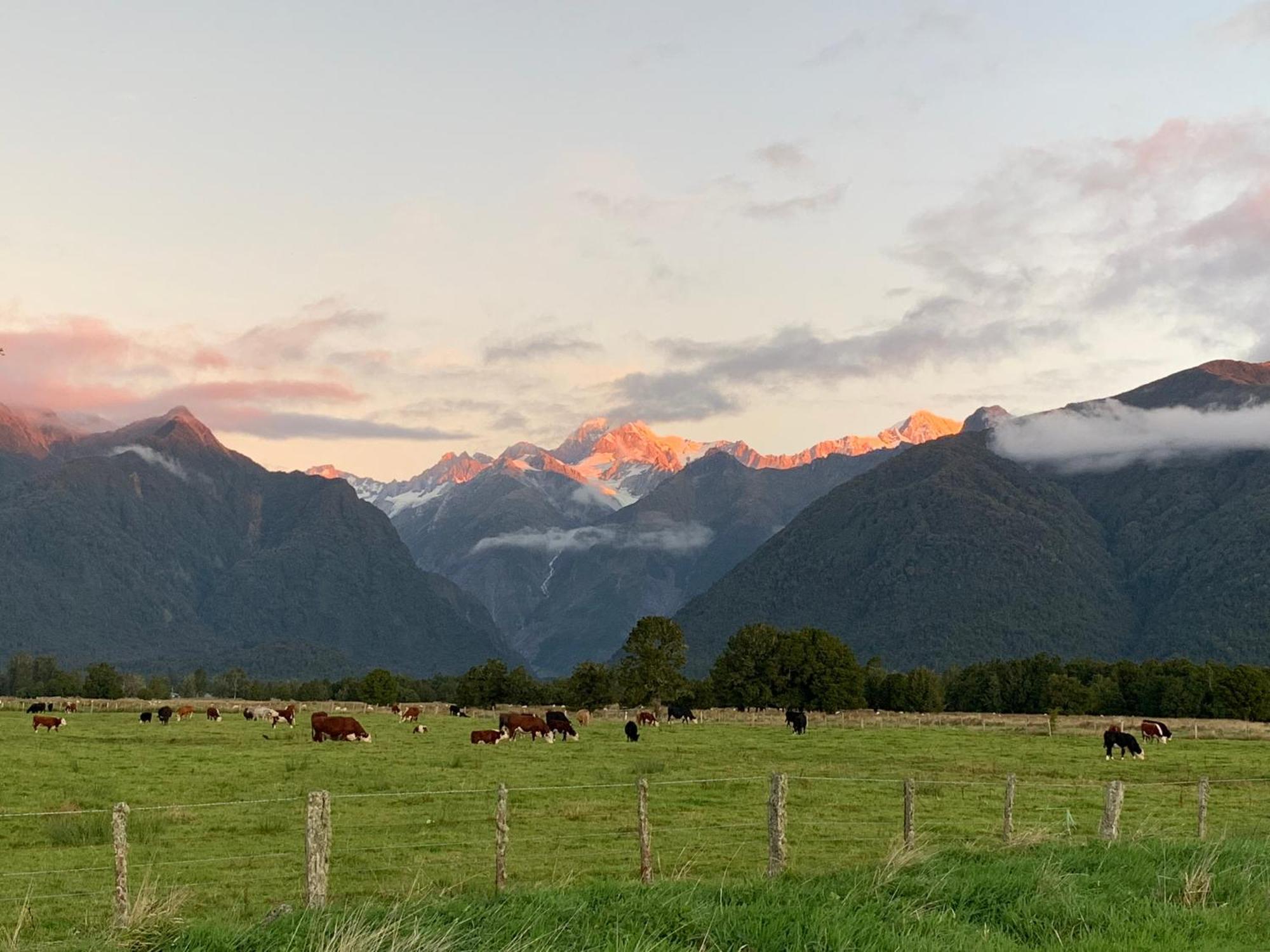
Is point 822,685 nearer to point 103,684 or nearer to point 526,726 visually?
point 526,726

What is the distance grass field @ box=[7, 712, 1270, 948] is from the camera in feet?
70.1

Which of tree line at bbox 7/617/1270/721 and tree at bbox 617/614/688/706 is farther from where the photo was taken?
tree line at bbox 7/617/1270/721

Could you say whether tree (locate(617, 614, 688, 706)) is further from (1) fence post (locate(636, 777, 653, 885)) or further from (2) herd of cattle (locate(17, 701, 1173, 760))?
(1) fence post (locate(636, 777, 653, 885))

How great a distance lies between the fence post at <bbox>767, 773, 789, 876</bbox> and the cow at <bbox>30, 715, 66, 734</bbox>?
6367 centimetres

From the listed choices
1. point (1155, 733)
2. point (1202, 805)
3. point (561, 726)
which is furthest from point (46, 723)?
point (1155, 733)

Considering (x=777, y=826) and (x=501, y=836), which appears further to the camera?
(x=501, y=836)

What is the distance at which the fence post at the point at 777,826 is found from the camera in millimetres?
18625

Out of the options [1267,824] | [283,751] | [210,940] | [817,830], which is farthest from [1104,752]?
[210,940]

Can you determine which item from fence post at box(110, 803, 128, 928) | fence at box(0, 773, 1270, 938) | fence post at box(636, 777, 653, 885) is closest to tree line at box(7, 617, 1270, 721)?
fence at box(0, 773, 1270, 938)

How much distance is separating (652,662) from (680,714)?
346 inches

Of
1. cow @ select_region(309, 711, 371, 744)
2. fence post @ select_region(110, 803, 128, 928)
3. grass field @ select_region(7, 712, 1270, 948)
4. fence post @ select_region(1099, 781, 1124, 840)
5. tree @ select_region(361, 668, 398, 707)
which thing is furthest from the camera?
tree @ select_region(361, 668, 398, 707)

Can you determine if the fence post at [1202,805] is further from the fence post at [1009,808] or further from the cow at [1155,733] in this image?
the cow at [1155,733]

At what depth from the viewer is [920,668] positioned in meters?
162

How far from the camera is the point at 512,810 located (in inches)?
1260
